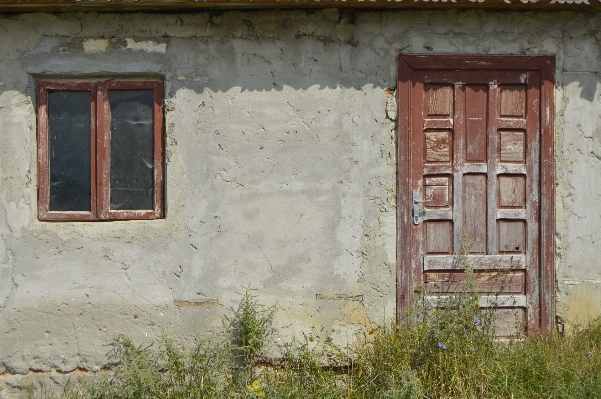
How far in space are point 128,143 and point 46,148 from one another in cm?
63

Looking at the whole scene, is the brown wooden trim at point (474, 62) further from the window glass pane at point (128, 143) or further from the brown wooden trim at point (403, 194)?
the window glass pane at point (128, 143)

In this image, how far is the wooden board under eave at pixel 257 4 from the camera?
5366mm

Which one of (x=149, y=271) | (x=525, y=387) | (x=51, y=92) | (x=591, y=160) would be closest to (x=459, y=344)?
(x=525, y=387)

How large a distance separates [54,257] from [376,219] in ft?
8.25

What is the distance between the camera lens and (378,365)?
17.6ft

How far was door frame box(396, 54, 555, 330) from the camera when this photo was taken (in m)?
5.72

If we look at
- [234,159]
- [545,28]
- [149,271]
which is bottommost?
[149,271]

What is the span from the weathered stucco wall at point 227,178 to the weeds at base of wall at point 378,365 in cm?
18

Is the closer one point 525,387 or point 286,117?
point 525,387

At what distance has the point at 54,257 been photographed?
5598mm

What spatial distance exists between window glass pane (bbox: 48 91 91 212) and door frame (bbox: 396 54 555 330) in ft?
8.10

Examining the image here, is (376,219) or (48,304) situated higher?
(376,219)

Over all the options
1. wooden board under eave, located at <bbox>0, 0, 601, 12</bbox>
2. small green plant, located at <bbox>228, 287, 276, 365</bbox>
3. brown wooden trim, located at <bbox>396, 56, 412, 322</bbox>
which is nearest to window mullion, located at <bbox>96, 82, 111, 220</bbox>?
wooden board under eave, located at <bbox>0, 0, 601, 12</bbox>

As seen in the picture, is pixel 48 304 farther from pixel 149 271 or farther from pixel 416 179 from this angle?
pixel 416 179
